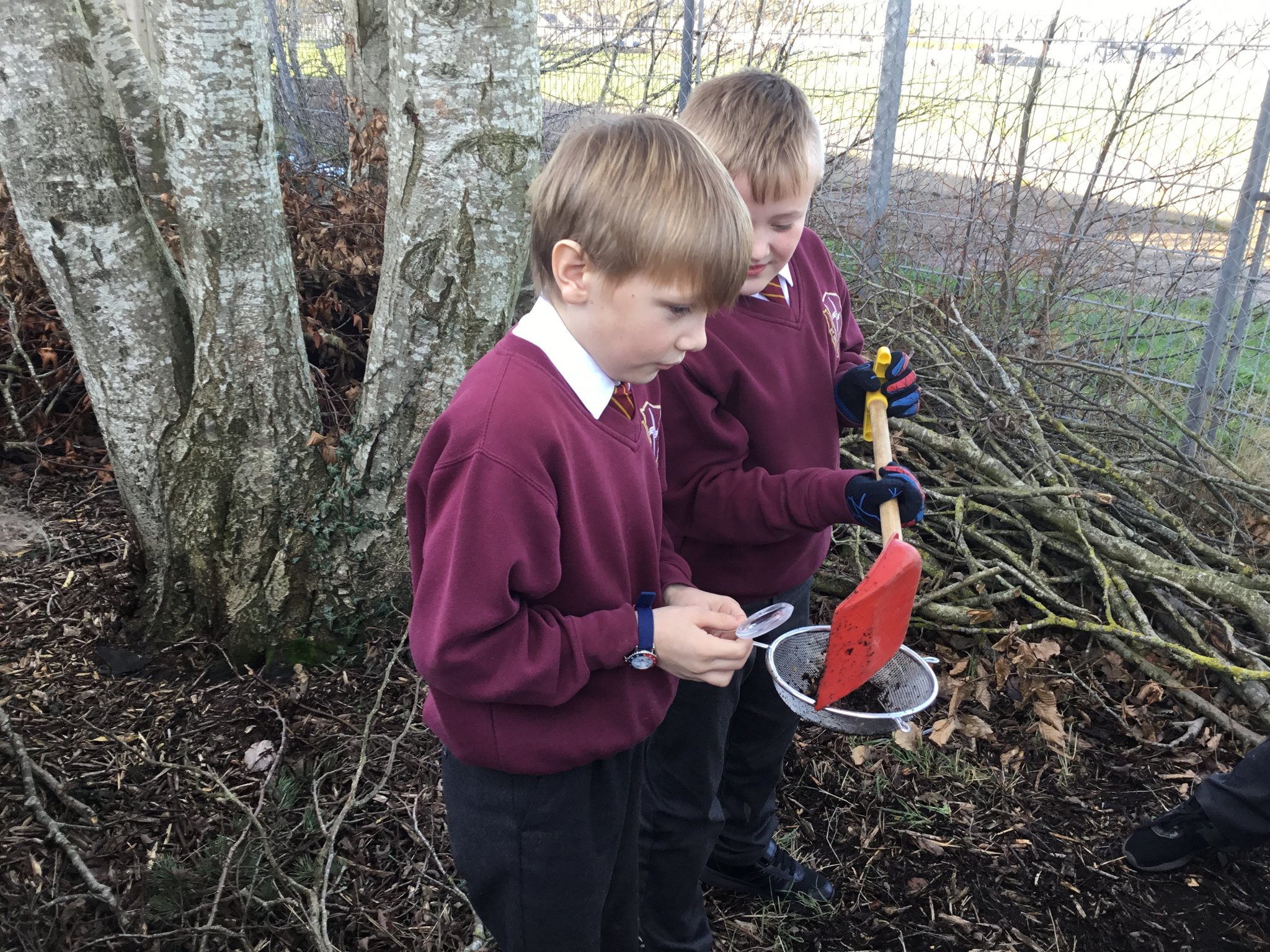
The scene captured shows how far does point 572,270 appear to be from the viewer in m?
1.29

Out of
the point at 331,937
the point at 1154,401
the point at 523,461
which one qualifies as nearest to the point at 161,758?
the point at 331,937

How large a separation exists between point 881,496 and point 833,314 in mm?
490

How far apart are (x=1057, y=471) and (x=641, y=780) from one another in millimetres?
2518

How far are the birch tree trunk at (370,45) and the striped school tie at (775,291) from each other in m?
4.13

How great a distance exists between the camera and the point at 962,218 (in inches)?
204

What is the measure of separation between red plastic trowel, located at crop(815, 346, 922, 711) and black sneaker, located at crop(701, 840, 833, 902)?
80 cm

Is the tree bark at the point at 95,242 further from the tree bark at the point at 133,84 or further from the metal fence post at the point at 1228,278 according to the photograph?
the metal fence post at the point at 1228,278

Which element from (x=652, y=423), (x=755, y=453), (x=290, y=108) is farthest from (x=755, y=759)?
(x=290, y=108)

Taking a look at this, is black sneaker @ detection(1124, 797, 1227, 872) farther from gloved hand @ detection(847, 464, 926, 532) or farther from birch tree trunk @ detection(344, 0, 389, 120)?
birch tree trunk @ detection(344, 0, 389, 120)

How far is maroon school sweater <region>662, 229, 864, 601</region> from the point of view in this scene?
1.78 meters

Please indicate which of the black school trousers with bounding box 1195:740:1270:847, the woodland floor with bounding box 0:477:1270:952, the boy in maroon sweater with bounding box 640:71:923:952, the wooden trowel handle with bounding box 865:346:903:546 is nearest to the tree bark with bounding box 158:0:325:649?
the woodland floor with bounding box 0:477:1270:952

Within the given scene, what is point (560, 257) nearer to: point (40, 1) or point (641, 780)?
point (641, 780)

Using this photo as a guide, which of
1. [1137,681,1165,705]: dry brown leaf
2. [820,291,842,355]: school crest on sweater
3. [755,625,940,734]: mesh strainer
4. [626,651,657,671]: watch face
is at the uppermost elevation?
[820,291,842,355]: school crest on sweater

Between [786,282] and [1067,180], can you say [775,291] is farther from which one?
[1067,180]
